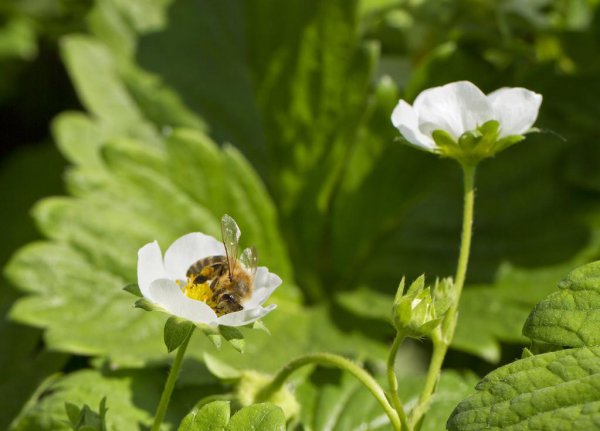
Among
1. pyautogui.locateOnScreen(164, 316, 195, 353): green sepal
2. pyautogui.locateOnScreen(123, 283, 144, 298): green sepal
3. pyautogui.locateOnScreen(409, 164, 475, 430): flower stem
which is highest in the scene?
pyautogui.locateOnScreen(123, 283, 144, 298): green sepal

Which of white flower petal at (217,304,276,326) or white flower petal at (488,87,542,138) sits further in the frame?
white flower petal at (488,87,542,138)

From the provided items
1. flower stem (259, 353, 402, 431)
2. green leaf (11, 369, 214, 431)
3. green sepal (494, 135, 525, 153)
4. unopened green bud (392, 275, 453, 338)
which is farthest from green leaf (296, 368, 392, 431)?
green sepal (494, 135, 525, 153)

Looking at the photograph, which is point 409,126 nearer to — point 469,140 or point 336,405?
point 469,140

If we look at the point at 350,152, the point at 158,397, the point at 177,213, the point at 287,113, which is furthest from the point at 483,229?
the point at 158,397

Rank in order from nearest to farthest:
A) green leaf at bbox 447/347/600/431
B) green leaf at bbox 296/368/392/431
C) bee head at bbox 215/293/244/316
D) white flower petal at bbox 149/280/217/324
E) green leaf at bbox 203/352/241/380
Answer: green leaf at bbox 447/347/600/431, white flower petal at bbox 149/280/217/324, bee head at bbox 215/293/244/316, green leaf at bbox 203/352/241/380, green leaf at bbox 296/368/392/431

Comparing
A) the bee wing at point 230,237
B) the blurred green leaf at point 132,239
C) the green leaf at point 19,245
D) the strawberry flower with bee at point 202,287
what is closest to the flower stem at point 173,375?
the strawberry flower with bee at point 202,287

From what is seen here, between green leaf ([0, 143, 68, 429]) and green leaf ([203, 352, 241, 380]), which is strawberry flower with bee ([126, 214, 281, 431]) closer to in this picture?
green leaf ([203, 352, 241, 380])
